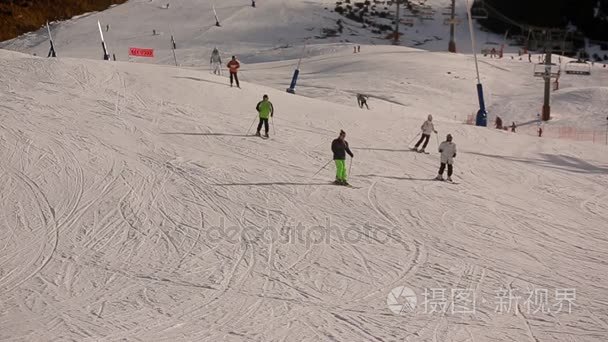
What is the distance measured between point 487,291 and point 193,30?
43.2m

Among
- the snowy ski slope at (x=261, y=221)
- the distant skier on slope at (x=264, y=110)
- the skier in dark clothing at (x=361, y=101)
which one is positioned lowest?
the skier in dark clothing at (x=361, y=101)

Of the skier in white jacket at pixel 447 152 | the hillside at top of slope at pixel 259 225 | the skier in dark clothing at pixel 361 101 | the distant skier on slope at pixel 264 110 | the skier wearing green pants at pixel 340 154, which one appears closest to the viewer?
the hillside at top of slope at pixel 259 225

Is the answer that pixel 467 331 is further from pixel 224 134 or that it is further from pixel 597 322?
pixel 224 134

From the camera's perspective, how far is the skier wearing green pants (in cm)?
1634

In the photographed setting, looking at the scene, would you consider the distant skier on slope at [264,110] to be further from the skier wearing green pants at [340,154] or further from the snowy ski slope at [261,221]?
the skier wearing green pants at [340,154]

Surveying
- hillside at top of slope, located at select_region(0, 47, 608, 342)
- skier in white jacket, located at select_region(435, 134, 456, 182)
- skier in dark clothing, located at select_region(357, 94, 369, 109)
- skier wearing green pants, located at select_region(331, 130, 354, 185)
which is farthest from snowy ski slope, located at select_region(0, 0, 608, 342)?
skier in dark clothing, located at select_region(357, 94, 369, 109)

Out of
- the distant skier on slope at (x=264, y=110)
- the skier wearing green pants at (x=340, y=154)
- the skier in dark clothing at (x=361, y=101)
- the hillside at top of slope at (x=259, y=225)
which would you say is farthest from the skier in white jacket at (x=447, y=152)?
the skier in dark clothing at (x=361, y=101)

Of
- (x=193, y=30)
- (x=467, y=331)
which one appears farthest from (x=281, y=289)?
(x=193, y=30)

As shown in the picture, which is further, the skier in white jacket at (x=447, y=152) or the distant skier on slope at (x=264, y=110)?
the distant skier on slope at (x=264, y=110)

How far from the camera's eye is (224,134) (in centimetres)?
2098

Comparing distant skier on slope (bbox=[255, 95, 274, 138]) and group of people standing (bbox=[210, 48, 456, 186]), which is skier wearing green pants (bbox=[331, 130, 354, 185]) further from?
distant skier on slope (bbox=[255, 95, 274, 138])

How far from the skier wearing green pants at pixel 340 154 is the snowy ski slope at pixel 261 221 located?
1.42 feet

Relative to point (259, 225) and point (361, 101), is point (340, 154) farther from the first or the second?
point (361, 101)

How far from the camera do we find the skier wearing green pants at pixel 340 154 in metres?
16.3
